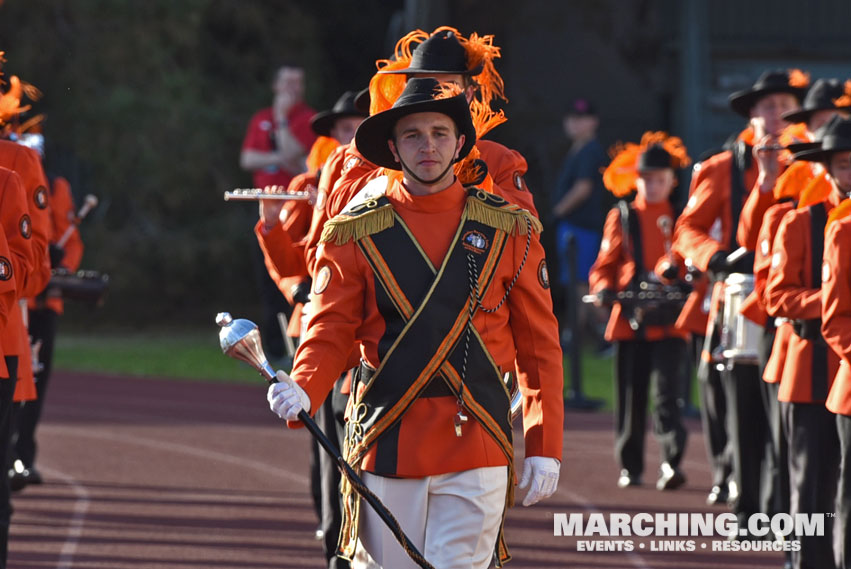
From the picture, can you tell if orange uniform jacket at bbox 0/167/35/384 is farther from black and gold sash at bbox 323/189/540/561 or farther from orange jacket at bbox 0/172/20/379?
black and gold sash at bbox 323/189/540/561

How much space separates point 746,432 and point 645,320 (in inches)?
71.2

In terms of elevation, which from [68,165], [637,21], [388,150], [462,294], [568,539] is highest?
[637,21]

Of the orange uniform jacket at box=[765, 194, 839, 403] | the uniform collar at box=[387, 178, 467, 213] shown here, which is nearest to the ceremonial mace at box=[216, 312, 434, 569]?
the uniform collar at box=[387, 178, 467, 213]

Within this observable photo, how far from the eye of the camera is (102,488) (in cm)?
988

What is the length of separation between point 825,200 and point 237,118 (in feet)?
50.7

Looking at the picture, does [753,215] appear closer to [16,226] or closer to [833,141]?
[833,141]

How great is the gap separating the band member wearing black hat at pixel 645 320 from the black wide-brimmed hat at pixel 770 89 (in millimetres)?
1339

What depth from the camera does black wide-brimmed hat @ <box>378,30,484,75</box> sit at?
5930 millimetres

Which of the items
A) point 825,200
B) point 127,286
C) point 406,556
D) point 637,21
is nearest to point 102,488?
point 825,200

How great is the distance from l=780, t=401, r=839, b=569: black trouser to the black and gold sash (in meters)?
2.24

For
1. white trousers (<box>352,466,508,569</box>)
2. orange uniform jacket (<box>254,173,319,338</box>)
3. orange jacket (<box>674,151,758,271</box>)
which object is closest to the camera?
white trousers (<box>352,466,508,569</box>)

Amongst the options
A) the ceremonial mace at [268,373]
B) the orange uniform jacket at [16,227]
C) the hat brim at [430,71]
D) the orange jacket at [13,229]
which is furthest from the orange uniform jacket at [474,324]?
the orange uniform jacket at [16,227]

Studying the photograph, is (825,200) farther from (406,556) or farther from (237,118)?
(237,118)

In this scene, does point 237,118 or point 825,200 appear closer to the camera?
point 825,200
